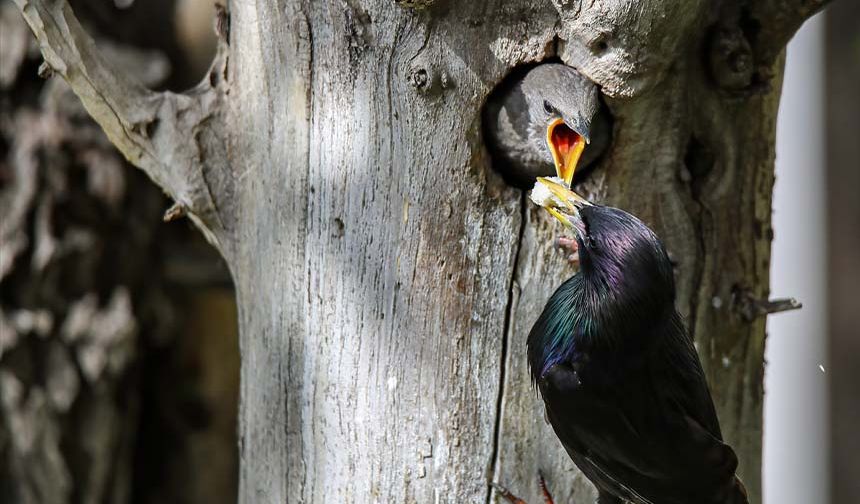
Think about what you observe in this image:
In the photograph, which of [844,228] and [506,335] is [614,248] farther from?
[844,228]

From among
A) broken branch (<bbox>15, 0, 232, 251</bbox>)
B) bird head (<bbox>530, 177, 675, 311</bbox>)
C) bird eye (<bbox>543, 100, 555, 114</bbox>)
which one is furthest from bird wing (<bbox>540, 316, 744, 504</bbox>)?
broken branch (<bbox>15, 0, 232, 251</bbox>)

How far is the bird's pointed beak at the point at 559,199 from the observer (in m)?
1.68

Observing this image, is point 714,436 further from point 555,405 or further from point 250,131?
point 250,131

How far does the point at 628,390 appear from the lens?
1.86 meters

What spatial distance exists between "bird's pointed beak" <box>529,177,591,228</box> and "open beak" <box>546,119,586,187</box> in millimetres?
47

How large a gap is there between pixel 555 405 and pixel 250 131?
0.81 m

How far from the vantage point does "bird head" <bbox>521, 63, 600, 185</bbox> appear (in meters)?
1.74

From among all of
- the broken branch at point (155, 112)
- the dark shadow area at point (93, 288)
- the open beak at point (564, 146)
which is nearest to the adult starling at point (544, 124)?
the open beak at point (564, 146)

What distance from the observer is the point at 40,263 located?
10.5ft

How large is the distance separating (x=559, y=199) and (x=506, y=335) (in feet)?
1.02

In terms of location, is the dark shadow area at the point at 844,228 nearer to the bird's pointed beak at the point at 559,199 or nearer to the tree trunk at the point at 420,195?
the tree trunk at the point at 420,195

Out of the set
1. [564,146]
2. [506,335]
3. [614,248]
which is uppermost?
[564,146]

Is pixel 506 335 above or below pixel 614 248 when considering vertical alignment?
below

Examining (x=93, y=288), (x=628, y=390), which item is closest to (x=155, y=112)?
(x=628, y=390)
